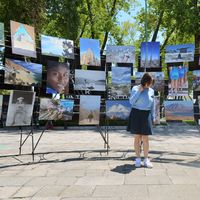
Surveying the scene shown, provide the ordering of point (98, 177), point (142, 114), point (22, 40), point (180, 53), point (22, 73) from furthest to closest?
point (180, 53) < point (22, 73) < point (22, 40) < point (142, 114) < point (98, 177)

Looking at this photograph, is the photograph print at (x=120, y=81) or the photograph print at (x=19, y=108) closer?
the photograph print at (x=19, y=108)

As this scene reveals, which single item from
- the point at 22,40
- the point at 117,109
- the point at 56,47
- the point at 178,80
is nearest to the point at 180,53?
the point at 178,80

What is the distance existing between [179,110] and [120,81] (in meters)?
1.45

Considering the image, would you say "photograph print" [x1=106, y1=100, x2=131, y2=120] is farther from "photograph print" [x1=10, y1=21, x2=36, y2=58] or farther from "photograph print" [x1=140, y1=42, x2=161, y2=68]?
"photograph print" [x1=10, y1=21, x2=36, y2=58]

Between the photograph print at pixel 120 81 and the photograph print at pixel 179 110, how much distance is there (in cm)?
94

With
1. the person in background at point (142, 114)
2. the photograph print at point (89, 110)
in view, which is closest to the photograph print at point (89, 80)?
the photograph print at point (89, 110)

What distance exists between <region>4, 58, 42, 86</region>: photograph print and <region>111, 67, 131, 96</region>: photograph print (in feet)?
5.63

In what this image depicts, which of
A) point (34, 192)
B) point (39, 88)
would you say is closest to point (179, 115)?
point (39, 88)

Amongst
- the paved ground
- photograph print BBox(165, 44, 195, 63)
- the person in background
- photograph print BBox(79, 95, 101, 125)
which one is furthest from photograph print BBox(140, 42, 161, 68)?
the person in background

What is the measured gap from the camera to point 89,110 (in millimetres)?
8344

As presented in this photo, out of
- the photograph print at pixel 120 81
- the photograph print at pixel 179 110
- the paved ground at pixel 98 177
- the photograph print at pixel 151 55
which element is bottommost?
the paved ground at pixel 98 177

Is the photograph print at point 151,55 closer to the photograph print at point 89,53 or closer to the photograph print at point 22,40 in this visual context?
the photograph print at point 89,53

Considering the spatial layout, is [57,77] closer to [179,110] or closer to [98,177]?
[179,110]

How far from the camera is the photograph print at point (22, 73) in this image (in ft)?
25.3
